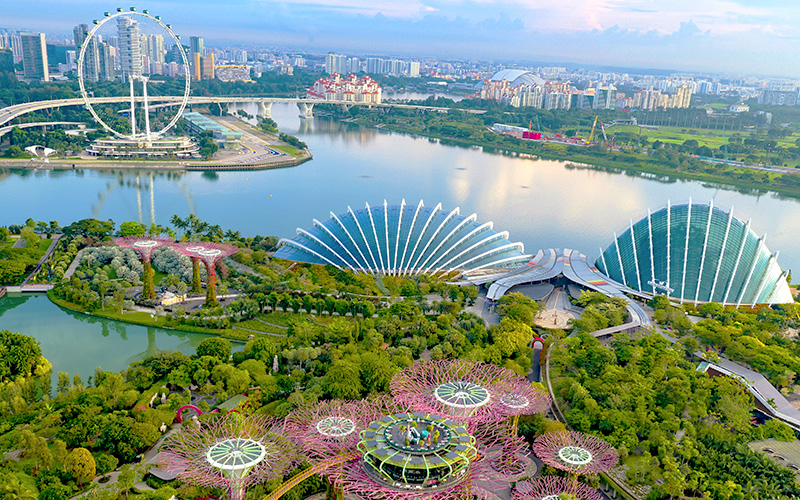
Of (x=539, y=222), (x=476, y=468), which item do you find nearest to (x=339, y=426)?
(x=476, y=468)

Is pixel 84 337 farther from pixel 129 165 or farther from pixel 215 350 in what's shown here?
pixel 129 165

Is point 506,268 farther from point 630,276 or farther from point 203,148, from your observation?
point 203,148

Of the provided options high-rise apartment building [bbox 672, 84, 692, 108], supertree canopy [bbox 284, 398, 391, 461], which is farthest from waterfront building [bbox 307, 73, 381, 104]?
supertree canopy [bbox 284, 398, 391, 461]

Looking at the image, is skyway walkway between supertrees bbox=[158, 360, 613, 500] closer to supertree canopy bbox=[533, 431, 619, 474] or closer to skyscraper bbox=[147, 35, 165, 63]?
supertree canopy bbox=[533, 431, 619, 474]

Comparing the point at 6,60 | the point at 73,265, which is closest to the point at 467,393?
the point at 73,265

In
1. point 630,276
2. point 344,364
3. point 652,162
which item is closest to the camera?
point 344,364

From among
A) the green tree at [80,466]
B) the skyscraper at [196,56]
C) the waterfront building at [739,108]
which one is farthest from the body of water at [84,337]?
the waterfront building at [739,108]

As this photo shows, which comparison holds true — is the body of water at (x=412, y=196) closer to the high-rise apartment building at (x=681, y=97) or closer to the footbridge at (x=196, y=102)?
the footbridge at (x=196, y=102)
